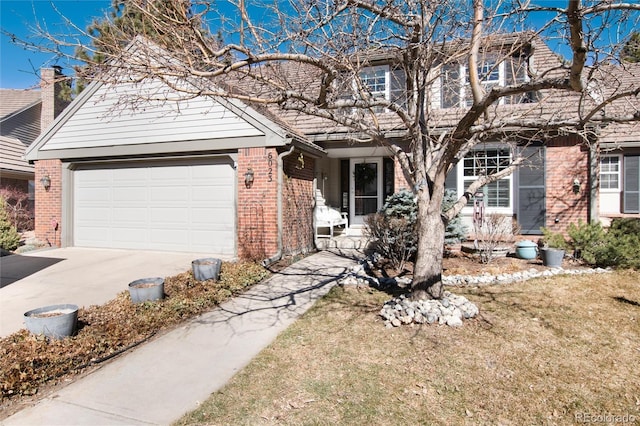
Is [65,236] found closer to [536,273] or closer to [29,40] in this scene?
[29,40]

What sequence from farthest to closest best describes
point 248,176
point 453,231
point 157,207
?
point 157,207
point 248,176
point 453,231

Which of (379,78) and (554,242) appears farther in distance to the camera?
(379,78)

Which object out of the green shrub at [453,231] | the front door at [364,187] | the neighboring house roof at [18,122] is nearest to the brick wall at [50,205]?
the neighboring house roof at [18,122]

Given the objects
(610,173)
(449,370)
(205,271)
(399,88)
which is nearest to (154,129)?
(205,271)

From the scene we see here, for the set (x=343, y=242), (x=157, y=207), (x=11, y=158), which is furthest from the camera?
(x=11, y=158)

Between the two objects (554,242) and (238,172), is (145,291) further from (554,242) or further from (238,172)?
(554,242)

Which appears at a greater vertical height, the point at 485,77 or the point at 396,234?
the point at 485,77

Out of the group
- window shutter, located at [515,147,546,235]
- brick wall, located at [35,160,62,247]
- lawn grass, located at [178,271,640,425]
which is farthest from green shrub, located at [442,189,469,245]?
brick wall, located at [35,160,62,247]

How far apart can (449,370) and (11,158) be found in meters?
17.8

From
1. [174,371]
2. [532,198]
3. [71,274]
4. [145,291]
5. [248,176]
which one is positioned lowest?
[174,371]

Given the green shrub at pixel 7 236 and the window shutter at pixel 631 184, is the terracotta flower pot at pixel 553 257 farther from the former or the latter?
the green shrub at pixel 7 236

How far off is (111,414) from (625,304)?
21.8 ft

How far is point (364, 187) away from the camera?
12.0 metres

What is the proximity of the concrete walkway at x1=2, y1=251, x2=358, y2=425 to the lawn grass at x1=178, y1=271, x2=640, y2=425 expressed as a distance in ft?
0.78
